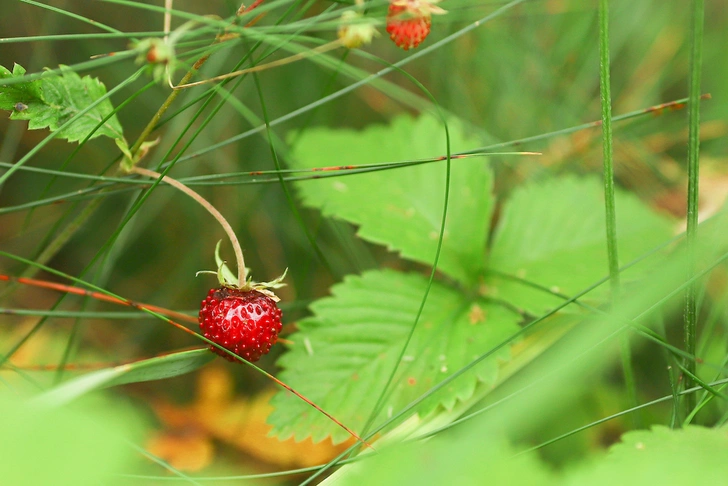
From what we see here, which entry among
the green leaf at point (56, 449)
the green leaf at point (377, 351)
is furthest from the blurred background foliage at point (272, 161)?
the green leaf at point (56, 449)

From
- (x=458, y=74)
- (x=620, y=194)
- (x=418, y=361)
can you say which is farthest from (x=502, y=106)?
(x=418, y=361)

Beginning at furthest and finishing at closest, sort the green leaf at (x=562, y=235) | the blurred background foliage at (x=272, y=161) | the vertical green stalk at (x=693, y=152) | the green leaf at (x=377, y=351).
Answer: the blurred background foliage at (x=272, y=161)
the green leaf at (x=562, y=235)
the green leaf at (x=377, y=351)
the vertical green stalk at (x=693, y=152)

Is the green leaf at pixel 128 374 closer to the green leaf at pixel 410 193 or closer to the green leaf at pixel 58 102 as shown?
the green leaf at pixel 58 102

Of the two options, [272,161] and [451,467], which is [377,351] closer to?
[451,467]

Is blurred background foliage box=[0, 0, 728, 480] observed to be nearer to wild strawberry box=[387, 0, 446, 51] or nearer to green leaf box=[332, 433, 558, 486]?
wild strawberry box=[387, 0, 446, 51]

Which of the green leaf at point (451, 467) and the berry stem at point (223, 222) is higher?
the berry stem at point (223, 222)

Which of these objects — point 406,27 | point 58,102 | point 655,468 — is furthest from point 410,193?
point 655,468
